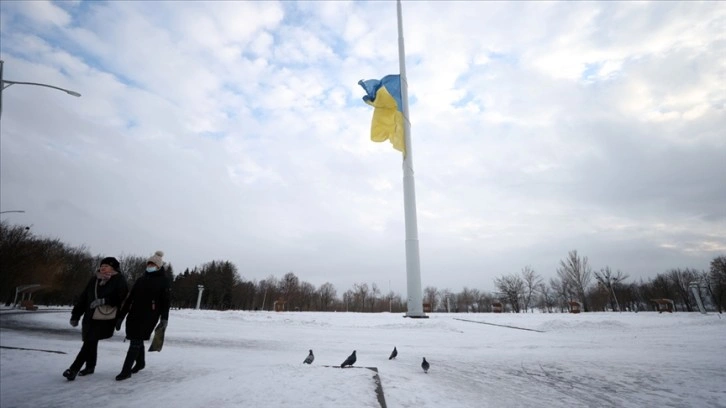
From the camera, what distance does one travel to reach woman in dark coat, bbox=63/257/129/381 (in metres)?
5.16

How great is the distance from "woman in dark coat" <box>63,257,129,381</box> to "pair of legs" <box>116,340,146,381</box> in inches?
16.1

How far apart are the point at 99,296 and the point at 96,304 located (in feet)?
0.44

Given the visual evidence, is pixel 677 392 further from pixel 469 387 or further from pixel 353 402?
pixel 353 402

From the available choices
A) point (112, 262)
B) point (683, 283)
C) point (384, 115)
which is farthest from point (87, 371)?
point (683, 283)

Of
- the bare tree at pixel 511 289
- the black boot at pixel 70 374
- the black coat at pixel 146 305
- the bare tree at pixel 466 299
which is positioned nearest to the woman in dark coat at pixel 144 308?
the black coat at pixel 146 305

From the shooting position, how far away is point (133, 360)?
521 centimetres

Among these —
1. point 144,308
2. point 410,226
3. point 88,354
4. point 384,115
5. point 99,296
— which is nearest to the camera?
point 88,354

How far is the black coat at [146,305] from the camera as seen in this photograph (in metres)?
5.40

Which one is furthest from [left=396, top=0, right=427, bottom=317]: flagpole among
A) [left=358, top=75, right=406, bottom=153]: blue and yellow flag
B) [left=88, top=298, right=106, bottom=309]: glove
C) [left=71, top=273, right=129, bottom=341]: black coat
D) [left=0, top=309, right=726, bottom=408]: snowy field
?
[left=88, top=298, right=106, bottom=309]: glove

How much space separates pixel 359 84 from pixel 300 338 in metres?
15.4

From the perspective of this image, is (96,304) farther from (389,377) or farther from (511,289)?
(511,289)

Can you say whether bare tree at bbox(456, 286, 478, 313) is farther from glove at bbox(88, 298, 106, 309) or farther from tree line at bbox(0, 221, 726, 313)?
glove at bbox(88, 298, 106, 309)

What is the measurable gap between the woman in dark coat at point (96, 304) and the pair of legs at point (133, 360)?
41 centimetres

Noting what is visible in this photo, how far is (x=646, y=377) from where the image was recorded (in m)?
6.05
